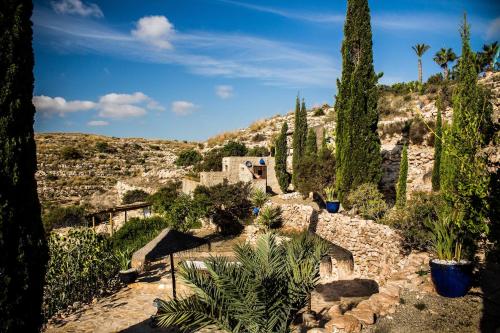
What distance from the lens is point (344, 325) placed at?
265 inches

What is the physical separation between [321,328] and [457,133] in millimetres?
4828

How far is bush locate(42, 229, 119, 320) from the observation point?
10453 mm

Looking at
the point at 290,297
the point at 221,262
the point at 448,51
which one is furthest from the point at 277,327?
the point at 448,51

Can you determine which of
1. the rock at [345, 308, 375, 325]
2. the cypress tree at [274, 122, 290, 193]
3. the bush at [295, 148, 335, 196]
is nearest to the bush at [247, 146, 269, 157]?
the cypress tree at [274, 122, 290, 193]

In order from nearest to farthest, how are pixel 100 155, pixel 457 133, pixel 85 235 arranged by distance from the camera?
pixel 457 133, pixel 85 235, pixel 100 155

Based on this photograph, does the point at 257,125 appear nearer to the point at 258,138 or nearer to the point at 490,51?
the point at 258,138

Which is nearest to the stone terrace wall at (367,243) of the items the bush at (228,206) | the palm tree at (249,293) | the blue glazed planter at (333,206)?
the blue glazed planter at (333,206)

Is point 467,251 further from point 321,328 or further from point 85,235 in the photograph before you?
point 85,235

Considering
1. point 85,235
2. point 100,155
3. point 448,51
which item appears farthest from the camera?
point 100,155

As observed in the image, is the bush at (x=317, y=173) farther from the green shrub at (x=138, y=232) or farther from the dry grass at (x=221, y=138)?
the dry grass at (x=221, y=138)

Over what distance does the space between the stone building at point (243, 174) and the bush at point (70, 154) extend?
25840mm

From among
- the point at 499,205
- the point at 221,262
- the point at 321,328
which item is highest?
the point at 499,205

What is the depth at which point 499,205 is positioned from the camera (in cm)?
530

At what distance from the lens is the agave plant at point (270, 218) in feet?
62.0
